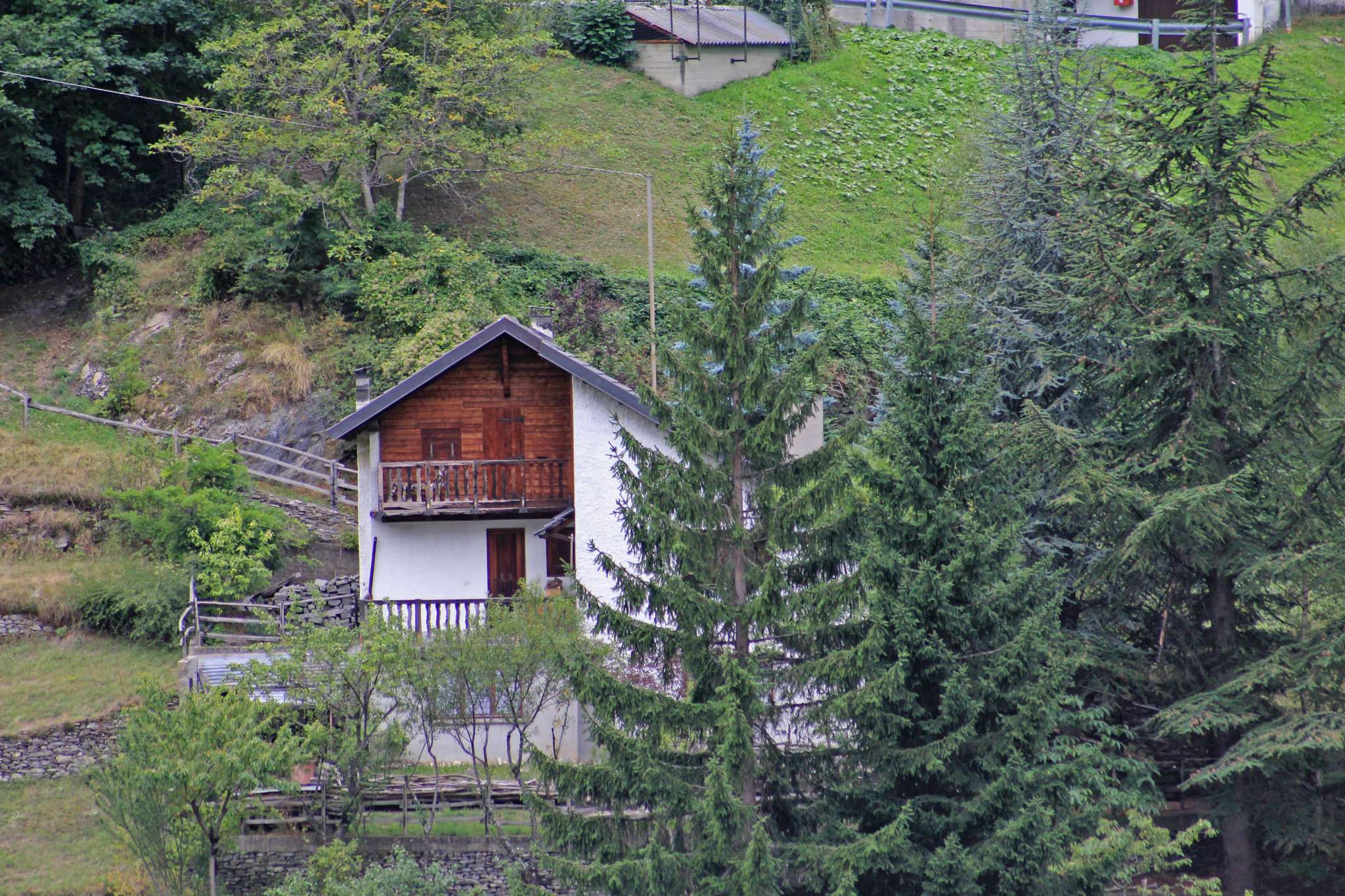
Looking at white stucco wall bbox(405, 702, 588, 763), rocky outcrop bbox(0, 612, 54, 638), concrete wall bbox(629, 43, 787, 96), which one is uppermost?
concrete wall bbox(629, 43, 787, 96)

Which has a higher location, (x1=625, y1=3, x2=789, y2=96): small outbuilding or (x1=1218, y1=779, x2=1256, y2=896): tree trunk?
(x1=625, y1=3, x2=789, y2=96): small outbuilding

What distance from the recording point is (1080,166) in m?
19.3

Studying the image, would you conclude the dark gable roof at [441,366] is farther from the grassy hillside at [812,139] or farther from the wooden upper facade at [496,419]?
the grassy hillside at [812,139]

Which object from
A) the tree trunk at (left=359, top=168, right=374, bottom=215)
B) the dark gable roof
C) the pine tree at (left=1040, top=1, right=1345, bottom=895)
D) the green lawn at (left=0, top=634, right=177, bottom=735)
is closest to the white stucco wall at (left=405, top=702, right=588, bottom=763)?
the green lawn at (left=0, top=634, right=177, bottom=735)

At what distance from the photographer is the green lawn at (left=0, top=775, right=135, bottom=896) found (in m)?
17.5

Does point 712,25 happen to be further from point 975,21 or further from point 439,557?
point 439,557

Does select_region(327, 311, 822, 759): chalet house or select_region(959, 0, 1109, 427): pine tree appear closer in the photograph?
select_region(959, 0, 1109, 427): pine tree

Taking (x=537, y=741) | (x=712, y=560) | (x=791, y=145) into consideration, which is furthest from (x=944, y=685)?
(x=791, y=145)

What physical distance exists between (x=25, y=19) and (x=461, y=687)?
24983 millimetres

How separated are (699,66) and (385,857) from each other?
37.5 meters

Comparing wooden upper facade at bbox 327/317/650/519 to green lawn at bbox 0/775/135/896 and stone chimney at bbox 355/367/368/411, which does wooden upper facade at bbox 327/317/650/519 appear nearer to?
stone chimney at bbox 355/367/368/411

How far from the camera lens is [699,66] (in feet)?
162

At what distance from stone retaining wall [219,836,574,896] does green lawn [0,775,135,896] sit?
56.1 inches

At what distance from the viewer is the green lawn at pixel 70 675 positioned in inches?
840
